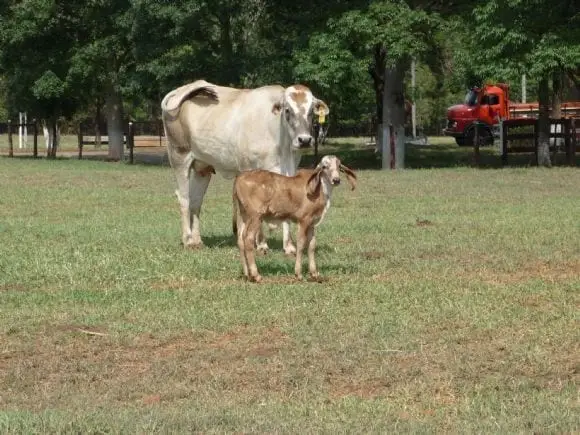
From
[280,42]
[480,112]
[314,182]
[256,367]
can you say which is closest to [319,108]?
[314,182]

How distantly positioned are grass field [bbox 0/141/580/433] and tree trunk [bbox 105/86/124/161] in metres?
29.9

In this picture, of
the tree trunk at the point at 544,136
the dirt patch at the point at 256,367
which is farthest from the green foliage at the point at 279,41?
the dirt patch at the point at 256,367

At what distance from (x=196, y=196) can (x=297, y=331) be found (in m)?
6.43

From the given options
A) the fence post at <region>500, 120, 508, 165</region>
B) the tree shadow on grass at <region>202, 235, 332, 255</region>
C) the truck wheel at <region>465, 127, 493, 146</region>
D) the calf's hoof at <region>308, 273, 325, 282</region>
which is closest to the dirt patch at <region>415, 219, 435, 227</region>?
the tree shadow on grass at <region>202, 235, 332, 255</region>

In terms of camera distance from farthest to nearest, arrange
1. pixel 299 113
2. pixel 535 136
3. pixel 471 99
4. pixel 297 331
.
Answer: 1. pixel 471 99
2. pixel 535 136
3. pixel 299 113
4. pixel 297 331

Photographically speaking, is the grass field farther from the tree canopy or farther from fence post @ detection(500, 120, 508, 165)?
fence post @ detection(500, 120, 508, 165)

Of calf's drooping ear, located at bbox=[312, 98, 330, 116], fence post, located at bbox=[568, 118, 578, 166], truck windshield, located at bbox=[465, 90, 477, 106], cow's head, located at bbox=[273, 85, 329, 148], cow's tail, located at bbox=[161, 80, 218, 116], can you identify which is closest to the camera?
cow's head, located at bbox=[273, 85, 329, 148]

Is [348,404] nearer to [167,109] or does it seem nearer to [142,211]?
[167,109]

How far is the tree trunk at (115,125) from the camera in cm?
4659

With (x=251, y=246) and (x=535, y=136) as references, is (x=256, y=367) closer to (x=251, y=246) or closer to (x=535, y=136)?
(x=251, y=246)

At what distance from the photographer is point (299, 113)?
13.5 meters

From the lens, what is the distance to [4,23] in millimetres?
43312

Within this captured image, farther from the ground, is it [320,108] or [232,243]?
[320,108]

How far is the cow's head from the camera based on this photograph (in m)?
13.4
